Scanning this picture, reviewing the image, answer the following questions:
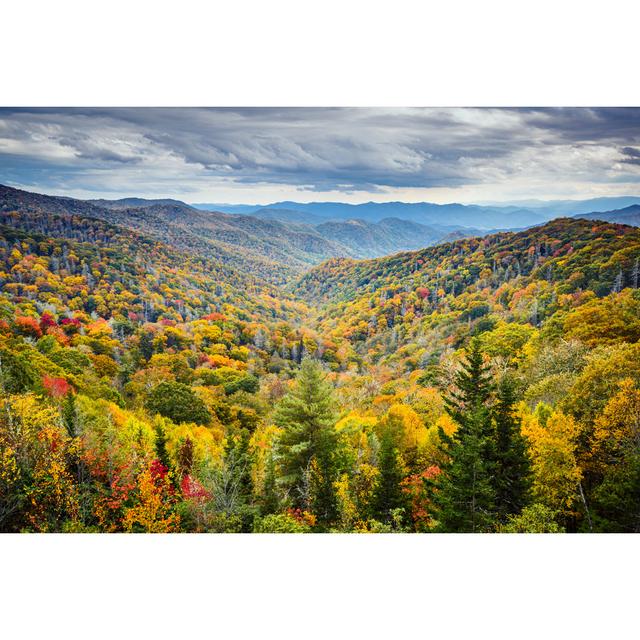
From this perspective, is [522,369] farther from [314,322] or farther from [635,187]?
[314,322]

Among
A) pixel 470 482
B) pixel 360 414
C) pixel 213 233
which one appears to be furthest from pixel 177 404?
pixel 213 233

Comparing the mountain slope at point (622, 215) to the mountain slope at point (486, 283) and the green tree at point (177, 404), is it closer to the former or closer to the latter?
the mountain slope at point (486, 283)

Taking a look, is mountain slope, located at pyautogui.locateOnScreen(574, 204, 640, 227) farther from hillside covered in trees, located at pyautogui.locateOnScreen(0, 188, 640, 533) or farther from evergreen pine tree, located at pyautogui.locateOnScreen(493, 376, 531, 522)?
evergreen pine tree, located at pyautogui.locateOnScreen(493, 376, 531, 522)

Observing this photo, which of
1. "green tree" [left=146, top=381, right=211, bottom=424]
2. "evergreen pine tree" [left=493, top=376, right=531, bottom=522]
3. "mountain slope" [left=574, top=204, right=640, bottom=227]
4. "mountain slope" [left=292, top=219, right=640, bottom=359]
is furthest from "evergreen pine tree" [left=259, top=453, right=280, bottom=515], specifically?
"mountain slope" [left=574, top=204, right=640, bottom=227]

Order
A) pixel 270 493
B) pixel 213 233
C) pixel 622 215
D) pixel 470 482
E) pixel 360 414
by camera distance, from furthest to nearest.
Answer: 1. pixel 213 233
2. pixel 360 414
3. pixel 622 215
4. pixel 270 493
5. pixel 470 482

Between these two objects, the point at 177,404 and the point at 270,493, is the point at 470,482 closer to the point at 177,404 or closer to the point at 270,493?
the point at 270,493

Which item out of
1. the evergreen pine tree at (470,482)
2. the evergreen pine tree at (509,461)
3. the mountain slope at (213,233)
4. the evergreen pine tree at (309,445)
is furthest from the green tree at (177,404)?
the evergreen pine tree at (509,461)
